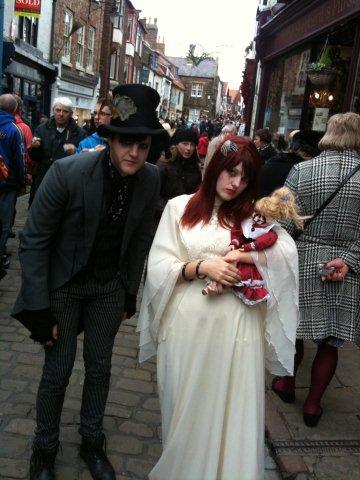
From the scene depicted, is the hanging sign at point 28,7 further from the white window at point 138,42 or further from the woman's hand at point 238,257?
the white window at point 138,42

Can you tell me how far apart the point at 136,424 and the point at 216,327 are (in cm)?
135

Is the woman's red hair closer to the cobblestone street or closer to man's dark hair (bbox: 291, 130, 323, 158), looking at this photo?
the cobblestone street

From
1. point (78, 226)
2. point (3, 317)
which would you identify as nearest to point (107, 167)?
point (78, 226)

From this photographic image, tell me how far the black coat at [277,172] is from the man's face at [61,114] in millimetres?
2745

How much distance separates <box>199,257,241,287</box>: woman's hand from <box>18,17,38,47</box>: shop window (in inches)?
620

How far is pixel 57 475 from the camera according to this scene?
266cm

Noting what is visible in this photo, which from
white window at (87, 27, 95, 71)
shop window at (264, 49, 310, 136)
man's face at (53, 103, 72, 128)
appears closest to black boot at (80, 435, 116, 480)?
man's face at (53, 103, 72, 128)

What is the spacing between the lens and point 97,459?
2699 millimetres

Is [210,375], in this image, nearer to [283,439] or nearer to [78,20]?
[283,439]

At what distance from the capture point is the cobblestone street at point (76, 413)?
2.79 meters

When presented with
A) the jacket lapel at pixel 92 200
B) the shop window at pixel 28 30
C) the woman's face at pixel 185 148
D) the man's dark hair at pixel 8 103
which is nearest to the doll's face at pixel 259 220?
the jacket lapel at pixel 92 200

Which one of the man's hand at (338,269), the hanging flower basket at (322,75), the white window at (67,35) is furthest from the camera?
the white window at (67,35)

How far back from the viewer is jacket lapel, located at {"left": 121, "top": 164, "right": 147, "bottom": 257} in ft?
8.38

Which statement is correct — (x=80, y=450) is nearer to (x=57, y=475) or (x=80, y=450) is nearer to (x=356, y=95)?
(x=57, y=475)
